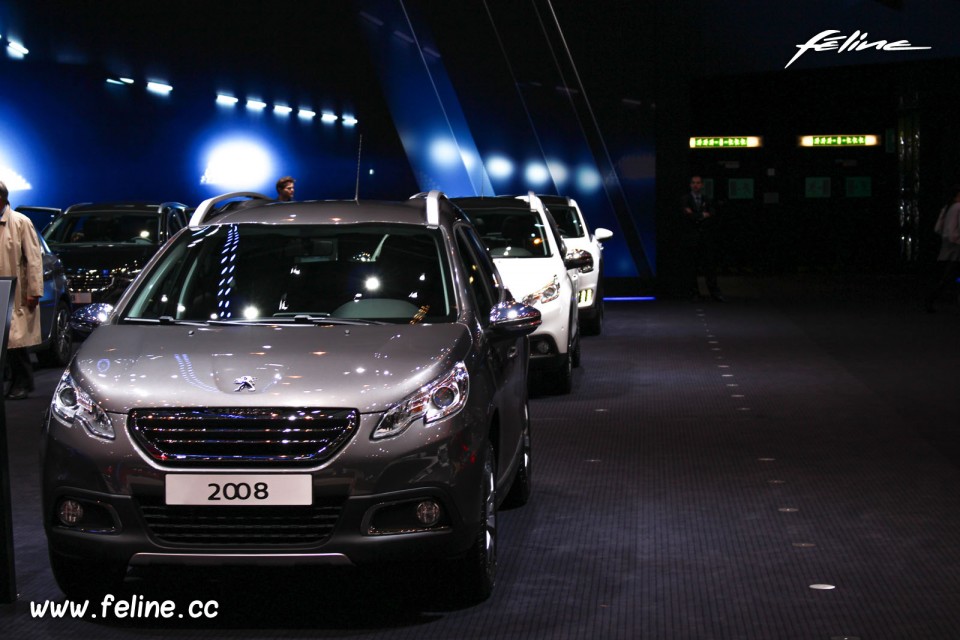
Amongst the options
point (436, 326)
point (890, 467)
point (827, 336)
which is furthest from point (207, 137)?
point (436, 326)

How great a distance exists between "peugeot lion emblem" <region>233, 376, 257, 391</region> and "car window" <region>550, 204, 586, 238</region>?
39.5 feet

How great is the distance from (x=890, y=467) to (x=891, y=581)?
2678mm

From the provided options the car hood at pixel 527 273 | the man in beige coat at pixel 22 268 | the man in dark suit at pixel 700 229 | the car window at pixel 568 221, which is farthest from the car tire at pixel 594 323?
the man in beige coat at pixel 22 268

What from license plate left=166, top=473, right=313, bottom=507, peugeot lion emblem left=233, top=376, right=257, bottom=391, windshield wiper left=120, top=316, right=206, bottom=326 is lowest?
license plate left=166, top=473, right=313, bottom=507

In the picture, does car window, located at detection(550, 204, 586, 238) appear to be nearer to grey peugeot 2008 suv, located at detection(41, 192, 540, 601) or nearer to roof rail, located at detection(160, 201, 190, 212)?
roof rail, located at detection(160, 201, 190, 212)

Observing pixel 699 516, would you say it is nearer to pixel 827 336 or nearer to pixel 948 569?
pixel 948 569

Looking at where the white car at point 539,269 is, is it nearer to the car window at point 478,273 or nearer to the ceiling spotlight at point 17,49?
the car window at point 478,273

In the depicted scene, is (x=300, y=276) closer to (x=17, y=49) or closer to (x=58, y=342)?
(x=58, y=342)

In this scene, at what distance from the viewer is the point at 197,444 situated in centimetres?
483

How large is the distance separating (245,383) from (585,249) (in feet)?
36.4

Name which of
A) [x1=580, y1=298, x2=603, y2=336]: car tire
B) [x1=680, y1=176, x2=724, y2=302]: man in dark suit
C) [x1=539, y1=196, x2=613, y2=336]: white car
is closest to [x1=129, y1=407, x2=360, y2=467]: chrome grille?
[x1=539, y1=196, x2=613, y2=336]: white car

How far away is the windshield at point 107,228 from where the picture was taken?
16.5 metres

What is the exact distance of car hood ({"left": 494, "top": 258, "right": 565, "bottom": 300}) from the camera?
11.6 metres

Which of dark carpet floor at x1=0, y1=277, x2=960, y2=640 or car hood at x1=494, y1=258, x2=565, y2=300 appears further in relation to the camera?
car hood at x1=494, y1=258, x2=565, y2=300
